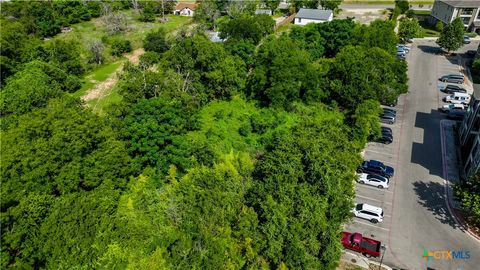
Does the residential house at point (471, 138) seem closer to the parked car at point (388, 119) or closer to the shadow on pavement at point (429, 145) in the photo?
the shadow on pavement at point (429, 145)

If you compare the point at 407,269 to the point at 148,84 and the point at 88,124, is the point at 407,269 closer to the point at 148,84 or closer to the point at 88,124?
the point at 88,124

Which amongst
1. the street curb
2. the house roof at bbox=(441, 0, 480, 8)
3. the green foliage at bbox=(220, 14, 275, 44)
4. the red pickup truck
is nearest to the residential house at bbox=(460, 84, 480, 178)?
the street curb

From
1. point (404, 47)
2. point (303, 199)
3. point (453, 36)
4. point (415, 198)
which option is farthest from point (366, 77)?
point (453, 36)

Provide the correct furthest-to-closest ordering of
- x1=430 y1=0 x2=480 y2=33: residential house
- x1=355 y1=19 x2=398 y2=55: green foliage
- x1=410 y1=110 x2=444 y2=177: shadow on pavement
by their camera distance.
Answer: x1=430 y1=0 x2=480 y2=33: residential house < x1=355 y1=19 x2=398 y2=55: green foliage < x1=410 y1=110 x2=444 y2=177: shadow on pavement

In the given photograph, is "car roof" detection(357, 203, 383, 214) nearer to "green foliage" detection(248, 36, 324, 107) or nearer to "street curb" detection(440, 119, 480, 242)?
"street curb" detection(440, 119, 480, 242)

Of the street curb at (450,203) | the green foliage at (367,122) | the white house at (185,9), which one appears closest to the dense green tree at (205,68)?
the green foliage at (367,122)

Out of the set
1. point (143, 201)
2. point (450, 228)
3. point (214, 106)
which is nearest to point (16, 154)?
point (143, 201)
